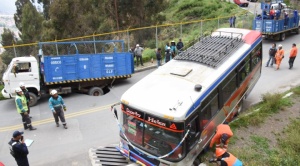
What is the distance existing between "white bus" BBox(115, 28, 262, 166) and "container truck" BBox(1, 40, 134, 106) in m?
6.09

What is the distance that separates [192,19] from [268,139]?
31182 millimetres

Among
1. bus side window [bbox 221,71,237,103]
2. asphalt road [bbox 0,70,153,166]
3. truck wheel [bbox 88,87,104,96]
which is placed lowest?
asphalt road [bbox 0,70,153,166]

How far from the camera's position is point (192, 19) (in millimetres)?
38625

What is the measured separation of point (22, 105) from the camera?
1056 cm

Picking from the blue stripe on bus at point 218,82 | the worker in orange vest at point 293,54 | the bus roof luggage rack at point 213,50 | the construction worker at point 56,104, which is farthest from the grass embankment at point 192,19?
the blue stripe on bus at point 218,82

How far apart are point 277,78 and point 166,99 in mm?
10535

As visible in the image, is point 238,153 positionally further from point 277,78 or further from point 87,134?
point 277,78

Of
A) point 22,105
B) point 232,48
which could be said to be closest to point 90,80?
point 22,105

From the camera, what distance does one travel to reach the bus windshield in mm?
6516

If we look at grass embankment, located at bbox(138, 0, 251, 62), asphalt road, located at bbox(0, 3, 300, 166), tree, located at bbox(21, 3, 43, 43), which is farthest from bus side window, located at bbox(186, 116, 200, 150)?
tree, located at bbox(21, 3, 43, 43)

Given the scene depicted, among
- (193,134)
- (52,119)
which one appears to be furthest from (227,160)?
(52,119)

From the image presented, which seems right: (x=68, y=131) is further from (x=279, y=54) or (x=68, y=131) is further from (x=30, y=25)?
(x=30, y=25)

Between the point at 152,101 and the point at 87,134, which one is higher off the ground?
the point at 152,101

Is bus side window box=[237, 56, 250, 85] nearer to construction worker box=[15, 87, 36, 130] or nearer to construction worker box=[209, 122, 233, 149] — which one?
construction worker box=[209, 122, 233, 149]
